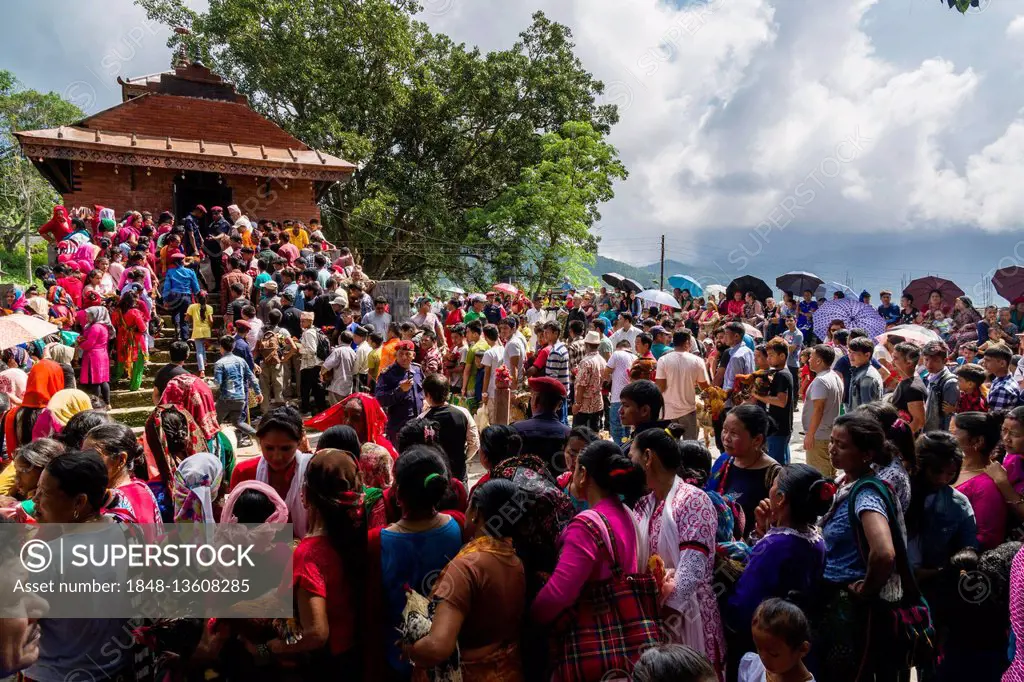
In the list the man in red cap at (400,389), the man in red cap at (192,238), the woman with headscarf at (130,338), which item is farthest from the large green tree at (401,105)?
the man in red cap at (400,389)

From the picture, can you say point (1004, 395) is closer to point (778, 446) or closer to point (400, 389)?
point (778, 446)

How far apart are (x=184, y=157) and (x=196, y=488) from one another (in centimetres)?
1685

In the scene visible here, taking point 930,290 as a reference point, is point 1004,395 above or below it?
below

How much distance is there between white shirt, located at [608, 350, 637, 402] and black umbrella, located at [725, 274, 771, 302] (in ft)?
29.2

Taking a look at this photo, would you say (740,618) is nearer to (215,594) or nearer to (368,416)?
(215,594)

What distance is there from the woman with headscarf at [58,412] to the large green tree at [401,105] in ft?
67.1

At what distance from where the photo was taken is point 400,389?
6.41m

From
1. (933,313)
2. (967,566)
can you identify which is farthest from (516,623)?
(933,313)

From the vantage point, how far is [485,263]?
92.3 feet

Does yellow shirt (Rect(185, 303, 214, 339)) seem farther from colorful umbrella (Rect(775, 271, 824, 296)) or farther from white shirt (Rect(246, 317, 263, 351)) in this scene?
colorful umbrella (Rect(775, 271, 824, 296))

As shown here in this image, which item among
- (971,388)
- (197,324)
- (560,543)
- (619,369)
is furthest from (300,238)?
(560,543)

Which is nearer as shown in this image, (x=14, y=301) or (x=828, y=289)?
(x=14, y=301)

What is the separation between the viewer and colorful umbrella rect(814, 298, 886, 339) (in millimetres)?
9805

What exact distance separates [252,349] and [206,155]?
10714 millimetres
